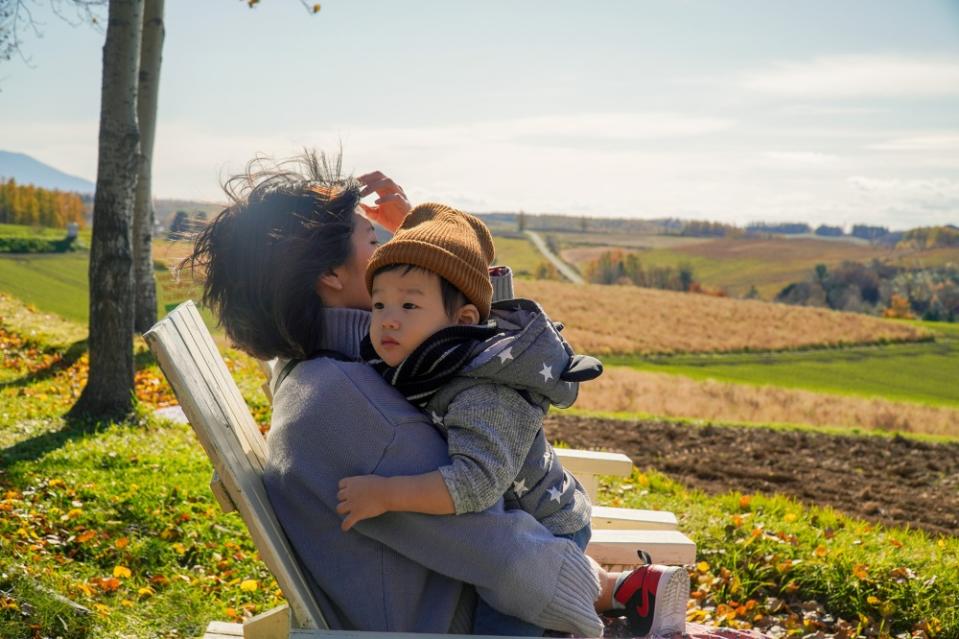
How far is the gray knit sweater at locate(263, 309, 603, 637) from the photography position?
2.24 meters

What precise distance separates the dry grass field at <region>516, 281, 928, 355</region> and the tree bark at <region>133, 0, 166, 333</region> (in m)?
13.3

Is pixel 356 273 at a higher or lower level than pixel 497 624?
higher

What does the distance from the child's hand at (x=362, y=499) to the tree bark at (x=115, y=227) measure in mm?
6261

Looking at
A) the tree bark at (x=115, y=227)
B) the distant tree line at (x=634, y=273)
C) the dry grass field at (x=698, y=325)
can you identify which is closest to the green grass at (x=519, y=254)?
the distant tree line at (x=634, y=273)

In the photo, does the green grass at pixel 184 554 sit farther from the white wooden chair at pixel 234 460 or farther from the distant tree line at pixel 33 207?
the distant tree line at pixel 33 207

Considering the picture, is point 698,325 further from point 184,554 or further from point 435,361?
point 435,361

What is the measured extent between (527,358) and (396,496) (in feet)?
Result: 1.52

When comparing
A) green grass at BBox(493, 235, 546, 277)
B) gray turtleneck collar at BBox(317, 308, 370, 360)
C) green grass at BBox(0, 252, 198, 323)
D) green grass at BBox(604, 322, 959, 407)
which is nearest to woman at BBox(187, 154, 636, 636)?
gray turtleneck collar at BBox(317, 308, 370, 360)

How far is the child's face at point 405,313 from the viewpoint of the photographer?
7.58 feet

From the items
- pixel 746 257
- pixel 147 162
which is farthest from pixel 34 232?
pixel 746 257

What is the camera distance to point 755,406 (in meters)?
16.4

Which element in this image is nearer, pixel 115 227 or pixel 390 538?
pixel 390 538

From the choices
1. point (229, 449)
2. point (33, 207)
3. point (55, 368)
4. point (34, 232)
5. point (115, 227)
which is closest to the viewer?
point (229, 449)

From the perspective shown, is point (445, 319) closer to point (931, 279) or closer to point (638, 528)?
point (638, 528)
